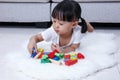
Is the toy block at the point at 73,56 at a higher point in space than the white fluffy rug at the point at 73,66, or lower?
higher

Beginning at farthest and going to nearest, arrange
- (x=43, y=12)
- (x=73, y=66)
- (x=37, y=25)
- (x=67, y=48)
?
1. (x=37, y=25)
2. (x=43, y=12)
3. (x=67, y=48)
4. (x=73, y=66)

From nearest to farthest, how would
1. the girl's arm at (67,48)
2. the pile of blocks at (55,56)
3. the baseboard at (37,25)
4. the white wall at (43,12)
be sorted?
1. the pile of blocks at (55,56)
2. the girl's arm at (67,48)
3. the white wall at (43,12)
4. the baseboard at (37,25)

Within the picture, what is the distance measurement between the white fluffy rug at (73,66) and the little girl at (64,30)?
0.08m

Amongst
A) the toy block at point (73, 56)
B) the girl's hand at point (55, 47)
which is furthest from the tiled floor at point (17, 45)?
the girl's hand at point (55, 47)

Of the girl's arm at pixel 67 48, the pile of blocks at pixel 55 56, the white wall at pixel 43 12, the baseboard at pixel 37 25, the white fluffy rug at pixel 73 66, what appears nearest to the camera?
the white fluffy rug at pixel 73 66

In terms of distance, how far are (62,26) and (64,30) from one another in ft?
0.11

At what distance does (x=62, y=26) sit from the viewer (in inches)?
61.7

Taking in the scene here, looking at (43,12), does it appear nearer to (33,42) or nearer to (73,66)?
(33,42)

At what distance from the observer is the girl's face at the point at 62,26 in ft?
5.12

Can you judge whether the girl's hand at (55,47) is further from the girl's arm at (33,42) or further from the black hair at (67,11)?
the black hair at (67,11)

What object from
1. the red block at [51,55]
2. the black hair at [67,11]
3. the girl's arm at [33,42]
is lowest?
the red block at [51,55]

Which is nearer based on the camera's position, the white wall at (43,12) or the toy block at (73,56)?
the toy block at (73,56)

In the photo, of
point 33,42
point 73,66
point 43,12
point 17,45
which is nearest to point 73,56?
point 73,66

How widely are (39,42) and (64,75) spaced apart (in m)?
0.49
